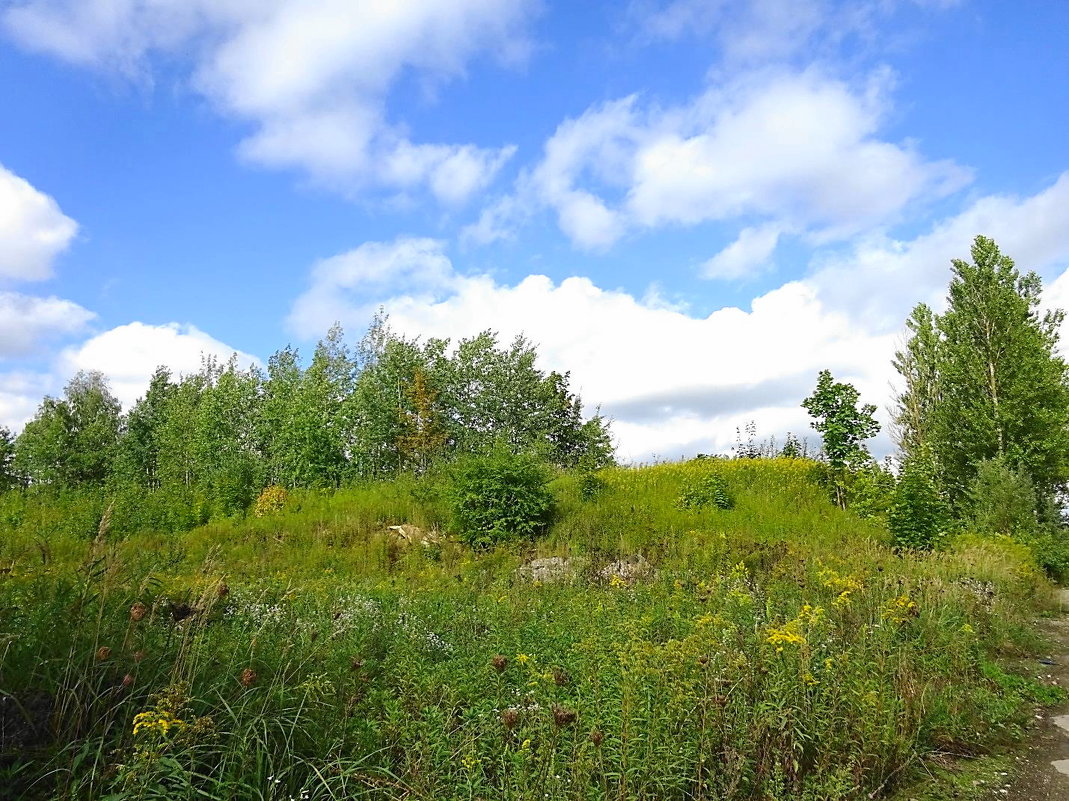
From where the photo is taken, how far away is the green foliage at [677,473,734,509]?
1512cm

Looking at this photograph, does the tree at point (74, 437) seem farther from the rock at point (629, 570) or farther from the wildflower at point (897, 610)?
the wildflower at point (897, 610)

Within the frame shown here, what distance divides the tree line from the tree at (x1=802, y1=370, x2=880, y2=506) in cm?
818

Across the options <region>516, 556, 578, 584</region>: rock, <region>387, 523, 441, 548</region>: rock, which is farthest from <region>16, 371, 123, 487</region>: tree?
<region>516, 556, 578, 584</region>: rock

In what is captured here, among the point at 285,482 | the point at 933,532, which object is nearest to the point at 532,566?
the point at 933,532

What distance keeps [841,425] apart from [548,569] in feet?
31.2

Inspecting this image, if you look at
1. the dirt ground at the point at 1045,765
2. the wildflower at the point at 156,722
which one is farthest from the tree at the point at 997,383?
the wildflower at the point at 156,722

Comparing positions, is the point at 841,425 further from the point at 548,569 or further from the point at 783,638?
the point at 783,638

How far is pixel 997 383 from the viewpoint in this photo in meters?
21.2

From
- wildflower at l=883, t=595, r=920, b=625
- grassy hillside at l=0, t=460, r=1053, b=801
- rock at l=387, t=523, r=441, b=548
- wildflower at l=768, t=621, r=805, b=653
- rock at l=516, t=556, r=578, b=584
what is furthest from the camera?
rock at l=387, t=523, r=441, b=548

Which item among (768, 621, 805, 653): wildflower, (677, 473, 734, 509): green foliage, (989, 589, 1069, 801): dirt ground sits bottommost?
(989, 589, 1069, 801): dirt ground

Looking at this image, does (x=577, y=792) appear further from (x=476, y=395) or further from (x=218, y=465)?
(x=218, y=465)

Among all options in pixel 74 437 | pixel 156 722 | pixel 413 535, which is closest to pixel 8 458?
pixel 74 437

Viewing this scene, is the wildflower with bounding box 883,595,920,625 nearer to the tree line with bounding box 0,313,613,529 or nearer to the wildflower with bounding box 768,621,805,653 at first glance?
the wildflower with bounding box 768,621,805,653

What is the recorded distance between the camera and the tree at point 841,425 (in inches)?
626
